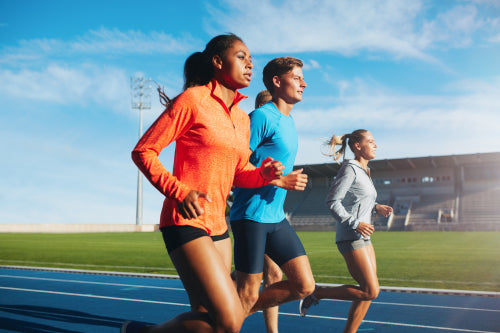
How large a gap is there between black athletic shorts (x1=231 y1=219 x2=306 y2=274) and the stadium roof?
42.8 metres

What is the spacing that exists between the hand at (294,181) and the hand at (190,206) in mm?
913

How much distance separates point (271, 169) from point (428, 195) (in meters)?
51.1

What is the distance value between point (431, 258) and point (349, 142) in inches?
442

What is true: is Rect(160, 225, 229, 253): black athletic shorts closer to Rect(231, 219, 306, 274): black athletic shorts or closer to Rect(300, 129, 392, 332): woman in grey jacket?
Rect(231, 219, 306, 274): black athletic shorts

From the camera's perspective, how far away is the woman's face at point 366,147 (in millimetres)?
4664

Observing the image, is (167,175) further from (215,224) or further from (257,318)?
(257,318)

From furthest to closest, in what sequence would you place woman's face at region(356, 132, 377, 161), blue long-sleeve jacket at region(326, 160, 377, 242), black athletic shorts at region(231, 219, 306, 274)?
woman's face at region(356, 132, 377, 161), blue long-sleeve jacket at region(326, 160, 377, 242), black athletic shorts at region(231, 219, 306, 274)

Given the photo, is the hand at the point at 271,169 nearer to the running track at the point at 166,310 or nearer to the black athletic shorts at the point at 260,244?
the black athletic shorts at the point at 260,244

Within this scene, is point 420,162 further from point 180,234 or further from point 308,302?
point 180,234

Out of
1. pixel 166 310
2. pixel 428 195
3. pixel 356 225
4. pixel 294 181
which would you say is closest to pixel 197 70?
pixel 294 181

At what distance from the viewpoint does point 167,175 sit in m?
2.54

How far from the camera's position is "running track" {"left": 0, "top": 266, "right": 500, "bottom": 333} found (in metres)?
5.29

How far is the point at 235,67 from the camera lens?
2.96 metres

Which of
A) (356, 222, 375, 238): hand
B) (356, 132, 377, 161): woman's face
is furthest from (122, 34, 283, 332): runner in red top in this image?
(356, 132, 377, 161): woman's face
